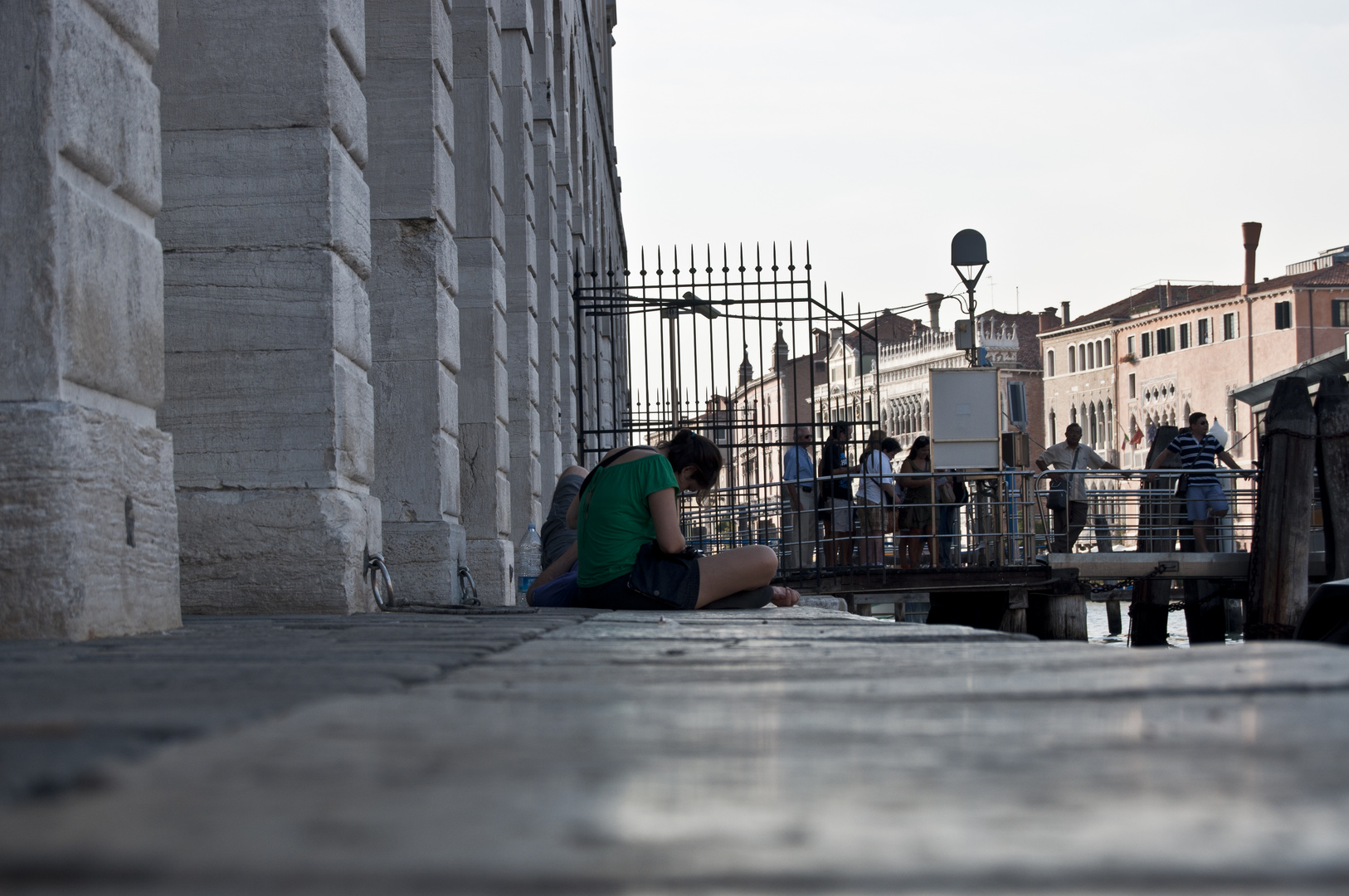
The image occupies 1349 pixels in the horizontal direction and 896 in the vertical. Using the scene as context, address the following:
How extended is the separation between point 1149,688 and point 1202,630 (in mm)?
17339

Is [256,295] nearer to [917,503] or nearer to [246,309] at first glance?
[246,309]

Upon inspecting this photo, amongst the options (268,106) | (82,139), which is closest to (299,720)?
(82,139)

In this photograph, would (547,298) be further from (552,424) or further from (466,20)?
(466,20)

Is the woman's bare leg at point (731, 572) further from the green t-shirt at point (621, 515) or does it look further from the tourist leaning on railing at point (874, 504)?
the tourist leaning on railing at point (874, 504)

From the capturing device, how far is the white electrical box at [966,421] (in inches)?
511

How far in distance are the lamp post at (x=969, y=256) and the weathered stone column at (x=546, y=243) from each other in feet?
14.2

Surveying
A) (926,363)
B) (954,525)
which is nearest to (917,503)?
(954,525)

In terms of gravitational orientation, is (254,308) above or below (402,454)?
above

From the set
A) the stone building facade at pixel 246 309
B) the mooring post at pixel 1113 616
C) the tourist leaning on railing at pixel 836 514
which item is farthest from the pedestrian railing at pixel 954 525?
the stone building facade at pixel 246 309

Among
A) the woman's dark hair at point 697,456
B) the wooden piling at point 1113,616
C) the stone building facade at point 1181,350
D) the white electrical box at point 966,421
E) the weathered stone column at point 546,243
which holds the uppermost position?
the stone building facade at point 1181,350

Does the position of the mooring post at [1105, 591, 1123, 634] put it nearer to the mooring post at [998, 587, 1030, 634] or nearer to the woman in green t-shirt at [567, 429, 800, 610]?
the mooring post at [998, 587, 1030, 634]

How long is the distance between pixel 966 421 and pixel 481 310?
5.51 metres

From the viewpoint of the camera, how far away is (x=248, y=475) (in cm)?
543

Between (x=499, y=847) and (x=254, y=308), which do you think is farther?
(x=254, y=308)
